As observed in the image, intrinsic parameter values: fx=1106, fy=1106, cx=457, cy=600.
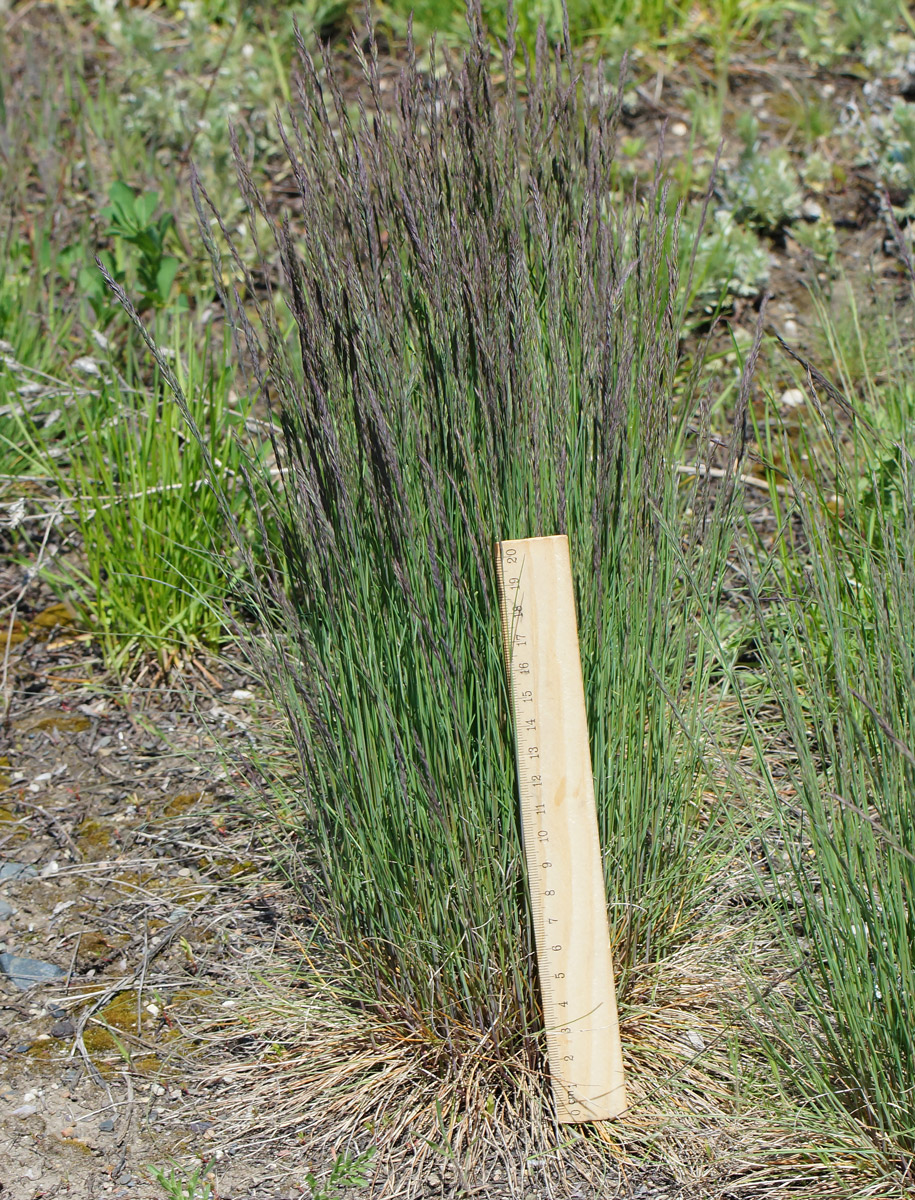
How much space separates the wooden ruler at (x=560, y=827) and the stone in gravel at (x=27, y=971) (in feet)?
3.48

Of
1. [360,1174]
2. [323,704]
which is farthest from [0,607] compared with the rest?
[360,1174]

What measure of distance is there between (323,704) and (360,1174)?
0.77 m

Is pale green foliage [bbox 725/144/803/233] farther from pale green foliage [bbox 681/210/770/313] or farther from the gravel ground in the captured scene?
the gravel ground

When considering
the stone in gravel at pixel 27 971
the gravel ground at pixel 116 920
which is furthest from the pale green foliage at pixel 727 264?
the stone in gravel at pixel 27 971

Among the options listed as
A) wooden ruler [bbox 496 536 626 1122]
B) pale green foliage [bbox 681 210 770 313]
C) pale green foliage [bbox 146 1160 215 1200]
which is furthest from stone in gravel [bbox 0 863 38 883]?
pale green foliage [bbox 681 210 770 313]

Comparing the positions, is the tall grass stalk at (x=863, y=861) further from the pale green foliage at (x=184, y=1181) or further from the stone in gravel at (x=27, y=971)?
the stone in gravel at (x=27, y=971)

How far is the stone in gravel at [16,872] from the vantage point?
245cm

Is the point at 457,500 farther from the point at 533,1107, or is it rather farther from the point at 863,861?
the point at 533,1107

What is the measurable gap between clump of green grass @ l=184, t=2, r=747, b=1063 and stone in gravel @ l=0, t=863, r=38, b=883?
2.84 feet

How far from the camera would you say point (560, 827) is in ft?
5.86

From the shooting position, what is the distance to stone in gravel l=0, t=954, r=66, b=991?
2230 mm

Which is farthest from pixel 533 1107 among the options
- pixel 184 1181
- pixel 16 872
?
pixel 16 872

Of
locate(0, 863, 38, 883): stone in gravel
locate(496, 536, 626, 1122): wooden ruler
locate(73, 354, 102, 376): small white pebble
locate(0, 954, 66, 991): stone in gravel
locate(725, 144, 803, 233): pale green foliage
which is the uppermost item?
locate(725, 144, 803, 233): pale green foliage

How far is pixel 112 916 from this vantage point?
92.8 inches
